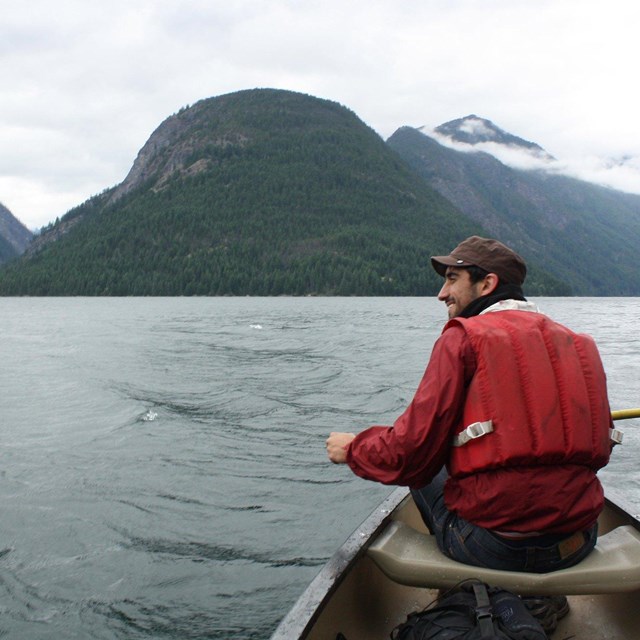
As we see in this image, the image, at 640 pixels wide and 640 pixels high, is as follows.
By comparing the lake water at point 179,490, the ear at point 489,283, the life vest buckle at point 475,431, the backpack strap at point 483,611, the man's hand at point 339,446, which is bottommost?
the lake water at point 179,490

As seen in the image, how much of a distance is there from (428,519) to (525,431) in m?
1.23

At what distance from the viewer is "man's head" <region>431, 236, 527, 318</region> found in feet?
12.0

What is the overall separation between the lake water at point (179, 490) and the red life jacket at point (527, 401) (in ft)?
8.00

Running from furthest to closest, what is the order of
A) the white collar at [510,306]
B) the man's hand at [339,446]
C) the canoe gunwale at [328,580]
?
1. the man's hand at [339,446]
2. the white collar at [510,306]
3. the canoe gunwale at [328,580]

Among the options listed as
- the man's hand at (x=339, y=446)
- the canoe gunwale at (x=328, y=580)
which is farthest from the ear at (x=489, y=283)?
the canoe gunwale at (x=328, y=580)

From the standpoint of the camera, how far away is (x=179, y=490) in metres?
10.0

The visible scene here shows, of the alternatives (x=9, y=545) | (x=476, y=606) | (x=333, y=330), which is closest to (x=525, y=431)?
(x=476, y=606)

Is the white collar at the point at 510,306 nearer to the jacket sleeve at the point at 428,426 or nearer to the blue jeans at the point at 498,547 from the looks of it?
the jacket sleeve at the point at 428,426

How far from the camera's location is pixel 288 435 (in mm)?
13453

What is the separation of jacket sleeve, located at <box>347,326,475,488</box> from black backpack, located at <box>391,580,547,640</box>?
62 cm

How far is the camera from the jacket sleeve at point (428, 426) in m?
3.27

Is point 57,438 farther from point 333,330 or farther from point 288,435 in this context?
point 333,330

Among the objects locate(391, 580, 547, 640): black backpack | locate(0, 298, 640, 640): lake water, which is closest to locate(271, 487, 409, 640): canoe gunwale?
locate(391, 580, 547, 640): black backpack

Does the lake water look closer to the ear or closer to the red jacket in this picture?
the red jacket
